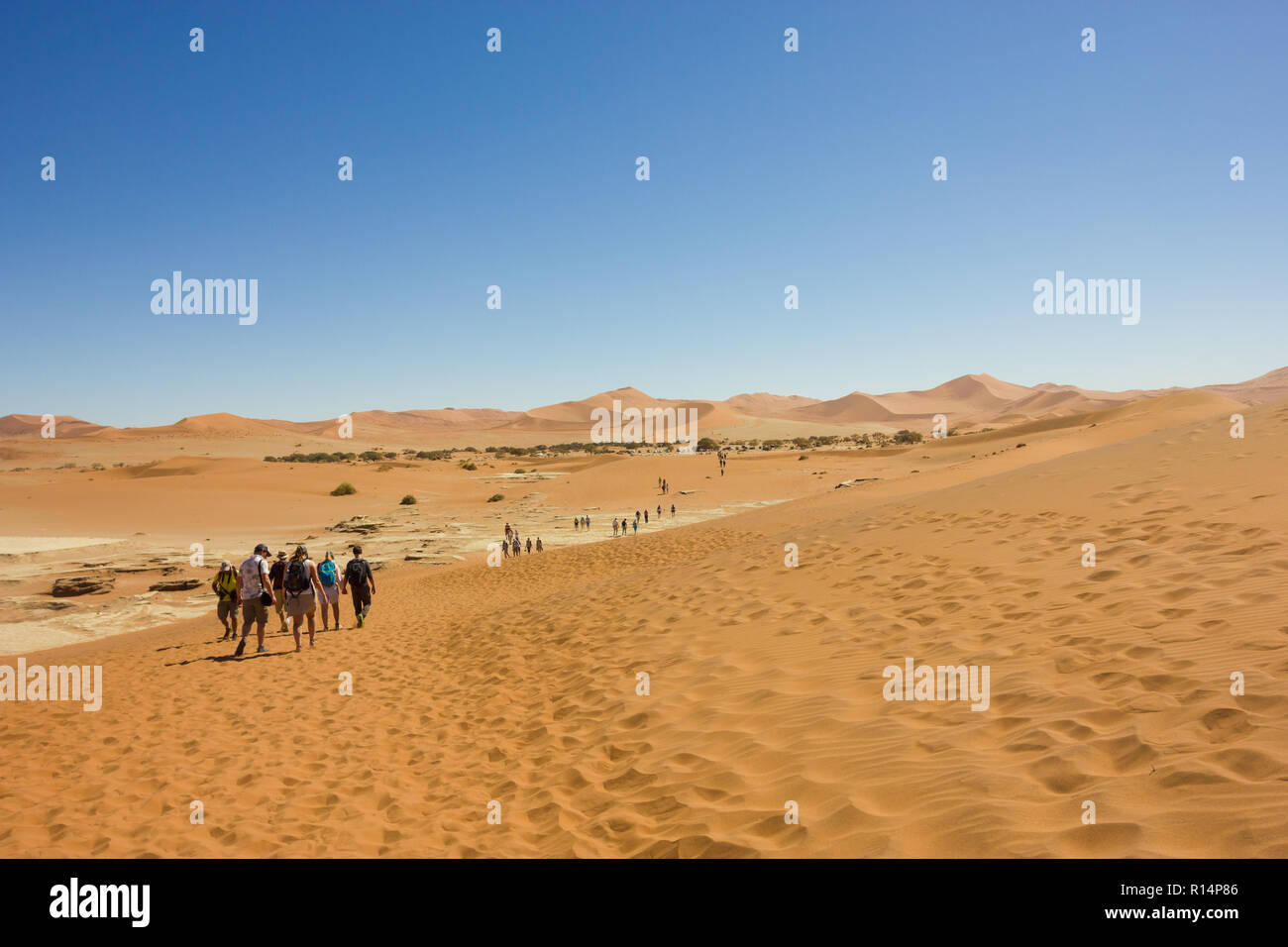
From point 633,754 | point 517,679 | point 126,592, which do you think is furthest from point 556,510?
point 633,754

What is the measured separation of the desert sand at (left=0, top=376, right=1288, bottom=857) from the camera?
389 cm

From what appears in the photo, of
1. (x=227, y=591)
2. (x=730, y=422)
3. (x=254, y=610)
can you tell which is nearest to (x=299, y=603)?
(x=254, y=610)

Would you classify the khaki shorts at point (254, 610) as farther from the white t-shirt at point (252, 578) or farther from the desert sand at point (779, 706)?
the desert sand at point (779, 706)

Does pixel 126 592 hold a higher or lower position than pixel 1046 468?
lower

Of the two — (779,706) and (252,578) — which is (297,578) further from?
(779,706)

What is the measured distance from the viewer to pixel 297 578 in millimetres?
11125

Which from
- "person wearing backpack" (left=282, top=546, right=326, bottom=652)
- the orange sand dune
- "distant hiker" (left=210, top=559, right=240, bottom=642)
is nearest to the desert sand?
"distant hiker" (left=210, top=559, right=240, bottom=642)

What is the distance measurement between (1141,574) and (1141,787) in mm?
4278

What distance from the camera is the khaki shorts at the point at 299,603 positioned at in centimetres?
1121

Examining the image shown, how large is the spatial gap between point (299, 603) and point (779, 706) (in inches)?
341

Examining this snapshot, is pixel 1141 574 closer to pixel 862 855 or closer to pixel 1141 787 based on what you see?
pixel 1141 787

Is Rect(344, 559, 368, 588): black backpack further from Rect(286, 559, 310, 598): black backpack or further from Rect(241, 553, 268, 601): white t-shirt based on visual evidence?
Rect(241, 553, 268, 601): white t-shirt

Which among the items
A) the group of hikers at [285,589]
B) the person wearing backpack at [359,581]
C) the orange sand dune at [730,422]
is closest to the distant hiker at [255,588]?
the group of hikers at [285,589]

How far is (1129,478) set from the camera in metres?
11.8
